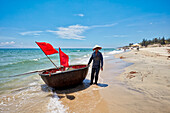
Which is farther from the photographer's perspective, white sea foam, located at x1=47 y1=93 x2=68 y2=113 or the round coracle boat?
Answer: the round coracle boat

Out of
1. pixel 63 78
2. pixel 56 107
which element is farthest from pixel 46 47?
pixel 56 107

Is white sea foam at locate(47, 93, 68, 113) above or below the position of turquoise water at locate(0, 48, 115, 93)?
below

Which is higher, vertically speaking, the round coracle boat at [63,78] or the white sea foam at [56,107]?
the round coracle boat at [63,78]

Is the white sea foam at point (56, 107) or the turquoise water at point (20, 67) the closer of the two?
the white sea foam at point (56, 107)

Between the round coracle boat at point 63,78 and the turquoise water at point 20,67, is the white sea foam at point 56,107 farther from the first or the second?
the turquoise water at point 20,67

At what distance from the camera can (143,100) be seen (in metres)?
2.91

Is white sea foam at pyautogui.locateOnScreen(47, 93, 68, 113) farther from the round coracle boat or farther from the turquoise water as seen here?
the turquoise water

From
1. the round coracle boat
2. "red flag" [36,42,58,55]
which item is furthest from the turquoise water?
"red flag" [36,42,58,55]

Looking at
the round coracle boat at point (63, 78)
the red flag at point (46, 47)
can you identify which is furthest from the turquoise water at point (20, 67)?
the red flag at point (46, 47)

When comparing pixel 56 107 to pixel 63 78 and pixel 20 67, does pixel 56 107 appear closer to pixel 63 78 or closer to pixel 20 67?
pixel 63 78

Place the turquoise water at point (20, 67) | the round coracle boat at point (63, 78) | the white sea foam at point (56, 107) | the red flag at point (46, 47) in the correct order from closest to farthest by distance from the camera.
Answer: the white sea foam at point (56, 107), the round coracle boat at point (63, 78), the red flag at point (46, 47), the turquoise water at point (20, 67)

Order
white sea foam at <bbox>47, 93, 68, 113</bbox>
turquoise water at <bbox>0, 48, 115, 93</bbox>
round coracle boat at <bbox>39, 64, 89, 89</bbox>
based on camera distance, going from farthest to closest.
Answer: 1. turquoise water at <bbox>0, 48, 115, 93</bbox>
2. round coracle boat at <bbox>39, 64, 89, 89</bbox>
3. white sea foam at <bbox>47, 93, 68, 113</bbox>

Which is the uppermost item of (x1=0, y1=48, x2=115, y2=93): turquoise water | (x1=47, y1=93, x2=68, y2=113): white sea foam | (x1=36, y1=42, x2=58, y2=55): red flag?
(x1=36, y1=42, x2=58, y2=55): red flag

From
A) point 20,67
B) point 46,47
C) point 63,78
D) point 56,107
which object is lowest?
point 56,107
